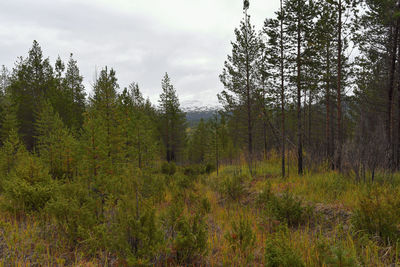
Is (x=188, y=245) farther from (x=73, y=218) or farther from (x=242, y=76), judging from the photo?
(x=242, y=76)

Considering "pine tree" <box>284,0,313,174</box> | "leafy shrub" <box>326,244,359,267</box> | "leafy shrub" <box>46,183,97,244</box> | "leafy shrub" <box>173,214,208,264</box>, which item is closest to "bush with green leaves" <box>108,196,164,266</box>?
"leafy shrub" <box>173,214,208,264</box>

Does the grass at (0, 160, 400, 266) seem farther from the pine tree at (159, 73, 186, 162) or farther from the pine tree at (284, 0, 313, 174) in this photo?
the pine tree at (159, 73, 186, 162)

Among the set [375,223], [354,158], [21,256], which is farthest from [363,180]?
[21,256]

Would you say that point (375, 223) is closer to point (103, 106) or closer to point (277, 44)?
point (277, 44)

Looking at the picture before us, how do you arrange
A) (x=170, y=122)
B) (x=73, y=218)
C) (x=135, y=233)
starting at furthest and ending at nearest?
(x=170, y=122)
(x=73, y=218)
(x=135, y=233)

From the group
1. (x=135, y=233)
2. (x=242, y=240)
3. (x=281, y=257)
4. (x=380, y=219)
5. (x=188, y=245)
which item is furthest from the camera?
(x=242, y=240)

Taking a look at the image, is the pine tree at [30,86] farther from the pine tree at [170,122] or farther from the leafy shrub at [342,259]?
the leafy shrub at [342,259]

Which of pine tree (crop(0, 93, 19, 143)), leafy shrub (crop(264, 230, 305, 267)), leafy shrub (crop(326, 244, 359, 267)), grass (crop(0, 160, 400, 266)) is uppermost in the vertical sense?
pine tree (crop(0, 93, 19, 143))

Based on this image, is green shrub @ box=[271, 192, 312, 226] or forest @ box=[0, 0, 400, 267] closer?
forest @ box=[0, 0, 400, 267]

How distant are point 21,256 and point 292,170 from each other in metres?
10.5

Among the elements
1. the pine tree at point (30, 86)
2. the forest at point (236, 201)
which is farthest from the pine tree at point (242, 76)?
the pine tree at point (30, 86)

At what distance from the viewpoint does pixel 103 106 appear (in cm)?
979

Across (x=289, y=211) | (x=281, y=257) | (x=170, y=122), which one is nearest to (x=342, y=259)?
(x=281, y=257)

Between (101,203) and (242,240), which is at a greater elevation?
(101,203)
